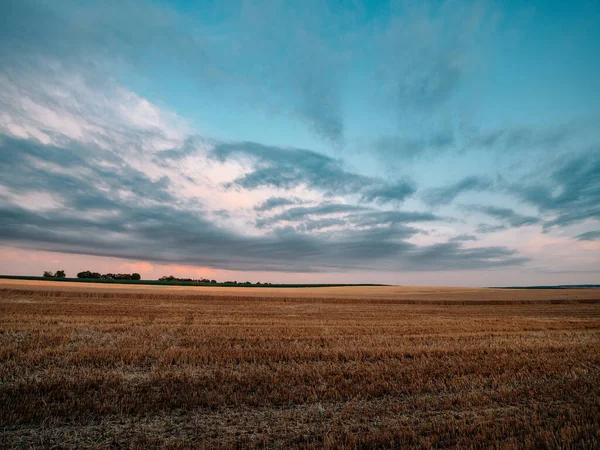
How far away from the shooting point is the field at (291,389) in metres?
6.16

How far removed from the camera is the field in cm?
616

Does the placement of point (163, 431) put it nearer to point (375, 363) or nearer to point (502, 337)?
point (375, 363)

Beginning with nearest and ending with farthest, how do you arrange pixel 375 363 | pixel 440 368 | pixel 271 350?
pixel 440 368 → pixel 375 363 → pixel 271 350

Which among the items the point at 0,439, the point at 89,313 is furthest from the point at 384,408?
the point at 89,313

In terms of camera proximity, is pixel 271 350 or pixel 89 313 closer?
pixel 271 350

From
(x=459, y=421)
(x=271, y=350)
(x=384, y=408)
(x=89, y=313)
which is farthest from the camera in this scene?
(x=89, y=313)

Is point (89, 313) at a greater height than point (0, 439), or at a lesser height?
greater

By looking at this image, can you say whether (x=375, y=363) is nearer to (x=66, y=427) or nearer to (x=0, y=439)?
(x=66, y=427)

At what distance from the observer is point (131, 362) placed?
11.2 meters

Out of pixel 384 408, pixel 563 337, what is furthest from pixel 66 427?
pixel 563 337

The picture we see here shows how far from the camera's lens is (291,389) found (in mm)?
8766

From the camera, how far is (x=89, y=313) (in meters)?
22.5

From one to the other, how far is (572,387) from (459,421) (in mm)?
4666

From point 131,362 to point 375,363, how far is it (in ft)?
27.2
